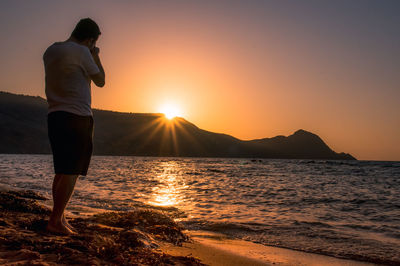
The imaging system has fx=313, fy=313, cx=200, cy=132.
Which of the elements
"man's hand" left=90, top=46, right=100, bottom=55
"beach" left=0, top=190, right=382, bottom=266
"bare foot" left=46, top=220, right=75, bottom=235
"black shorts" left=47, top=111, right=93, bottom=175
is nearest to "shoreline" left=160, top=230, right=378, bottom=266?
"beach" left=0, top=190, right=382, bottom=266

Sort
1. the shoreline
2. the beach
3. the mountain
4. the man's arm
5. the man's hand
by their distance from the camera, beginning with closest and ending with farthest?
the beach
the man's arm
the man's hand
the shoreline
the mountain

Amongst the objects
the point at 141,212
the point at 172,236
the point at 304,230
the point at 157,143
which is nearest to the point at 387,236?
the point at 304,230

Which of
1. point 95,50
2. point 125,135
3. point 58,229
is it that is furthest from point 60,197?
point 125,135

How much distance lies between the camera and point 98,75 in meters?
3.20

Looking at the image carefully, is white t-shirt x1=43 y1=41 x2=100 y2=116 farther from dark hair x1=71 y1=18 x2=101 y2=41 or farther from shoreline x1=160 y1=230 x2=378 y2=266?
shoreline x1=160 y1=230 x2=378 y2=266

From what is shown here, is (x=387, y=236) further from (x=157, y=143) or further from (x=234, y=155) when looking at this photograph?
(x=234, y=155)

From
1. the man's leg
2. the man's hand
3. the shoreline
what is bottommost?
the shoreline

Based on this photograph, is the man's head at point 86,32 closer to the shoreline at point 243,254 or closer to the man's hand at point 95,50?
the man's hand at point 95,50

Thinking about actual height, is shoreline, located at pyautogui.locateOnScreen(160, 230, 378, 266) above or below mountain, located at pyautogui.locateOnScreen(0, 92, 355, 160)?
below

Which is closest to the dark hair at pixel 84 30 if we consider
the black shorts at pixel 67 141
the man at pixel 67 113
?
the man at pixel 67 113

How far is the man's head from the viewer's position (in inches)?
128

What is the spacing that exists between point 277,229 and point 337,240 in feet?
3.57

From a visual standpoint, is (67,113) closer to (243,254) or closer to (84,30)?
(84,30)

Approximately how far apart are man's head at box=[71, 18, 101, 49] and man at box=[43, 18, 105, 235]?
4.3 inches
